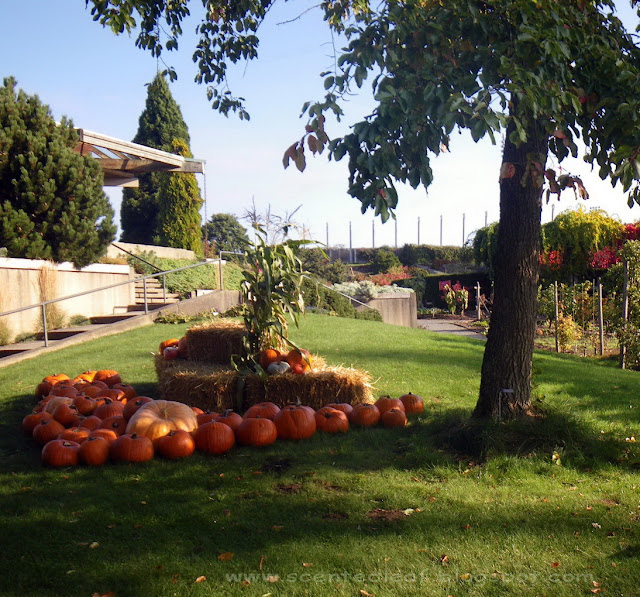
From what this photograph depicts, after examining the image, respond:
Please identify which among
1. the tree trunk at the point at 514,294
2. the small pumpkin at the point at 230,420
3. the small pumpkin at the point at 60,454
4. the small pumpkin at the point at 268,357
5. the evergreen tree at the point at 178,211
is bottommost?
the small pumpkin at the point at 60,454

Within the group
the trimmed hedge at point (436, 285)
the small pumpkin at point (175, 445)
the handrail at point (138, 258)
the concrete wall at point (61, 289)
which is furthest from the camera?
the trimmed hedge at point (436, 285)

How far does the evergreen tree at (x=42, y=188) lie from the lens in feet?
34.9

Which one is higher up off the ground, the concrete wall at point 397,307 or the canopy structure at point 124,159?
the canopy structure at point 124,159

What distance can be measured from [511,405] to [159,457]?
2553 millimetres

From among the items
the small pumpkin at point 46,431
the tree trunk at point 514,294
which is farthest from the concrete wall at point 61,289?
the tree trunk at point 514,294

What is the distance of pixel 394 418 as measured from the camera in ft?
16.2

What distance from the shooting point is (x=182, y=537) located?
116 inches

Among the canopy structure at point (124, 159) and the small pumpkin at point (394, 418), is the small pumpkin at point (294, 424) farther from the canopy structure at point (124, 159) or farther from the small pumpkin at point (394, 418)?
the canopy structure at point (124, 159)

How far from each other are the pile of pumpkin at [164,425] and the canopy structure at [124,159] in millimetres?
9895

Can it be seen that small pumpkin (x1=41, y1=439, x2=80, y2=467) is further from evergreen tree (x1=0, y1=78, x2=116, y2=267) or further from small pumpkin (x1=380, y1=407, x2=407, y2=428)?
evergreen tree (x1=0, y1=78, x2=116, y2=267)

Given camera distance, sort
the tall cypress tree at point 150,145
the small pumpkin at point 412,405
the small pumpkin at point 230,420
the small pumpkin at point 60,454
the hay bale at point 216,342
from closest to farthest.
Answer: the small pumpkin at point 60,454 < the small pumpkin at point 230,420 < the small pumpkin at point 412,405 < the hay bale at point 216,342 < the tall cypress tree at point 150,145

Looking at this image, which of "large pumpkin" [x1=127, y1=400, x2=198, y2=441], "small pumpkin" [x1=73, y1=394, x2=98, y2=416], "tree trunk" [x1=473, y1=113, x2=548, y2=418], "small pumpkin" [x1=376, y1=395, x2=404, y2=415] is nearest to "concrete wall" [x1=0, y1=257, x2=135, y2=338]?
"small pumpkin" [x1=73, y1=394, x2=98, y2=416]

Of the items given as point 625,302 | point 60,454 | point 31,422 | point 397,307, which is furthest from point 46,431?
point 397,307

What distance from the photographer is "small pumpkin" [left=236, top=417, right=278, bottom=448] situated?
175 inches
